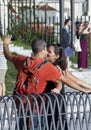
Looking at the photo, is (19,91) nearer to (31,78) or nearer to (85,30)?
(31,78)

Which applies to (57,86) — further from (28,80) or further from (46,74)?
(28,80)

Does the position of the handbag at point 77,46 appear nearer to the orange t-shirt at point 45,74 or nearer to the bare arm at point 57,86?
the bare arm at point 57,86

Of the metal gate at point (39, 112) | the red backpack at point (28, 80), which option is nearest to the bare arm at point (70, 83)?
the metal gate at point (39, 112)

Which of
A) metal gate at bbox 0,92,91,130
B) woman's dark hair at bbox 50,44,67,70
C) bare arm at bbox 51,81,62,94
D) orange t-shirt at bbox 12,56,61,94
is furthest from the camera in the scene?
woman's dark hair at bbox 50,44,67,70

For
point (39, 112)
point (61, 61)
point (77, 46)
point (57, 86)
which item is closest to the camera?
point (39, 112)

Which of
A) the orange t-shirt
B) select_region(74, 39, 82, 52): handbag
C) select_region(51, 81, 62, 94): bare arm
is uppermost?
the orange t-shirt

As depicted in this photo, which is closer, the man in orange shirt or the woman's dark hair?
the man in orange shirt

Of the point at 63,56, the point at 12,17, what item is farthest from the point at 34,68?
the point at 12,17

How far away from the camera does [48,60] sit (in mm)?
8672

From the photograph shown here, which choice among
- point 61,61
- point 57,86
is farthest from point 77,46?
point 57,86

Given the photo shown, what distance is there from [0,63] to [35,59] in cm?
532

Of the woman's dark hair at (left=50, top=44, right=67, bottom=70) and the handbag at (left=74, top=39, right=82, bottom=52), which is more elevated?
the woman's dark hair at (left=50, top=44, right=67, bottom=70)

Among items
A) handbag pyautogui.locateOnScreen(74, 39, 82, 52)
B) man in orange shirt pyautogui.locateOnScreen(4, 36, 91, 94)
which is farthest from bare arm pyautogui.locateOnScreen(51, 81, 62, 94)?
handbag pyautogui.locateOnScreen(74, 39, 82, 52)

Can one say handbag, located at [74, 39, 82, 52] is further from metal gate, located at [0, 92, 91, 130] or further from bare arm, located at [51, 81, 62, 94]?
metal gate, located at [0, 92, 91, 130]
